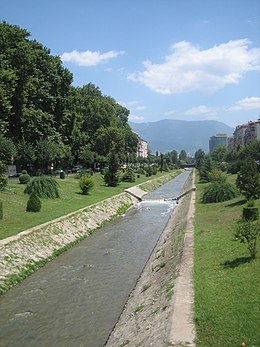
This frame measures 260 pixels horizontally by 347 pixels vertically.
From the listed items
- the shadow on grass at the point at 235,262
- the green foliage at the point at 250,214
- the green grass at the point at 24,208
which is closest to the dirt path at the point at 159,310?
the shadow on grass at the point at 235,262

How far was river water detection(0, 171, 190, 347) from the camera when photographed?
1078cm

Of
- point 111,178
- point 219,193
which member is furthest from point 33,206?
point 111,178

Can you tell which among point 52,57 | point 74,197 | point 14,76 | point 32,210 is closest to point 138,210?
point 74,197

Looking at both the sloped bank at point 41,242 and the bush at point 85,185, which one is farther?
the bush at point 85,185

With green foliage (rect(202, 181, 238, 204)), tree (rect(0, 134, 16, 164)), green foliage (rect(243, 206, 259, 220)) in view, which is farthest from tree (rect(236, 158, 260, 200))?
tree (rect(0, 134, 16, 164))

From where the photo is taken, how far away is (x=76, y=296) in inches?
546

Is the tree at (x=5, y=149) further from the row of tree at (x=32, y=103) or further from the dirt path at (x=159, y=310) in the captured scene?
the dirt path at (x=159, y=310)

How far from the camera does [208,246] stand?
53.0ft

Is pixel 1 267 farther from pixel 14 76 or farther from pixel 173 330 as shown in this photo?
pixel 14 76

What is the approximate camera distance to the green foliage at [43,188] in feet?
115

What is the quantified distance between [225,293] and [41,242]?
1220 centimetres

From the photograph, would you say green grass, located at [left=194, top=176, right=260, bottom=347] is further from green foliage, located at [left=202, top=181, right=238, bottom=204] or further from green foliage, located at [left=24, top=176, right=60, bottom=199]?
green foliage, located at [left=24, top=176, right=60, bottom=199]

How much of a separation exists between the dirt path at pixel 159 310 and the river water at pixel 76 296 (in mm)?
565

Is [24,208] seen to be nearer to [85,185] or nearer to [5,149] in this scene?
[85,185]
